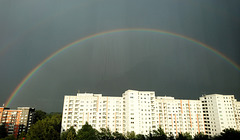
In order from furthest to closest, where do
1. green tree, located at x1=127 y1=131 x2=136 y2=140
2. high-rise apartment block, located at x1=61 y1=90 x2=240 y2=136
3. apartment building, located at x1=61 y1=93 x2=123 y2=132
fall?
apartment building, located at x1=61 y1=93 x2=123 y2=132
high-rise apartment block, located at x1=61 y1=90 x2=240 y2=136
green tree, located at x1=127 y1=131 x2=136 y2=140

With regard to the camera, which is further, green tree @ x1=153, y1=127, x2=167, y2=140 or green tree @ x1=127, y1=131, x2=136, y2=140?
green tree @ x1=127, y1=131, x2=136, y2=140

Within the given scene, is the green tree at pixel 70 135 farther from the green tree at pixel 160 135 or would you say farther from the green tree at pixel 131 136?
the green tree at pixel 160 135

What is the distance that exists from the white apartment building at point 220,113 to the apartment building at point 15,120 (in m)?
80.9

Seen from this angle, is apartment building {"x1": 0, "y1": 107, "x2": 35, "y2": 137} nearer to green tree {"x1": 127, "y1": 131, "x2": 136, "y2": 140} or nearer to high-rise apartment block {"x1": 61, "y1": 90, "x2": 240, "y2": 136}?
high-rise apartment block {"x1": 61, "y1": 90, "x2": 240, "y2": 136}

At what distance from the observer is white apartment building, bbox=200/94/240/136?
53.7m

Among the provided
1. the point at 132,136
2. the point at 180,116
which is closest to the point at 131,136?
the point at 132,136

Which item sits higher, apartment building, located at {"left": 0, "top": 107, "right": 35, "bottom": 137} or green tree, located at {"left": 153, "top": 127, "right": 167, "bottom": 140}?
apartment building, located at {"left": 0, "top": 107, "right": 35, "bottom": 137}

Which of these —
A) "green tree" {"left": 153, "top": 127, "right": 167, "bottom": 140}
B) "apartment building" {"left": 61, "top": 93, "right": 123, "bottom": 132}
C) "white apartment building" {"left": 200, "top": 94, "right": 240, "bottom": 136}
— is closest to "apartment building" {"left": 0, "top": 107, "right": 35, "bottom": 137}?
"apartment building" {"left": 61, "top": 93, "right": 123, "bottom": 132}

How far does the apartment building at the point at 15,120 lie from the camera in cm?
7050

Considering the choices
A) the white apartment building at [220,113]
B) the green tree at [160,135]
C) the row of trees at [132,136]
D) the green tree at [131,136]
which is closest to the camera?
the row of trees at [132,136]

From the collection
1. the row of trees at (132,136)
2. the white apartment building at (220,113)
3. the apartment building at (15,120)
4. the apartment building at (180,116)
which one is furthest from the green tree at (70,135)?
the white apartment building at (220,113)

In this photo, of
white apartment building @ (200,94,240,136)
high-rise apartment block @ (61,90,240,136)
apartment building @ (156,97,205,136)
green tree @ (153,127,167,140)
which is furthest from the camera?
apartment building @ (156,97,205,136)

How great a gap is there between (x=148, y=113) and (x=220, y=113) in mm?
27504

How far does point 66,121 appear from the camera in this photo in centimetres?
5050
